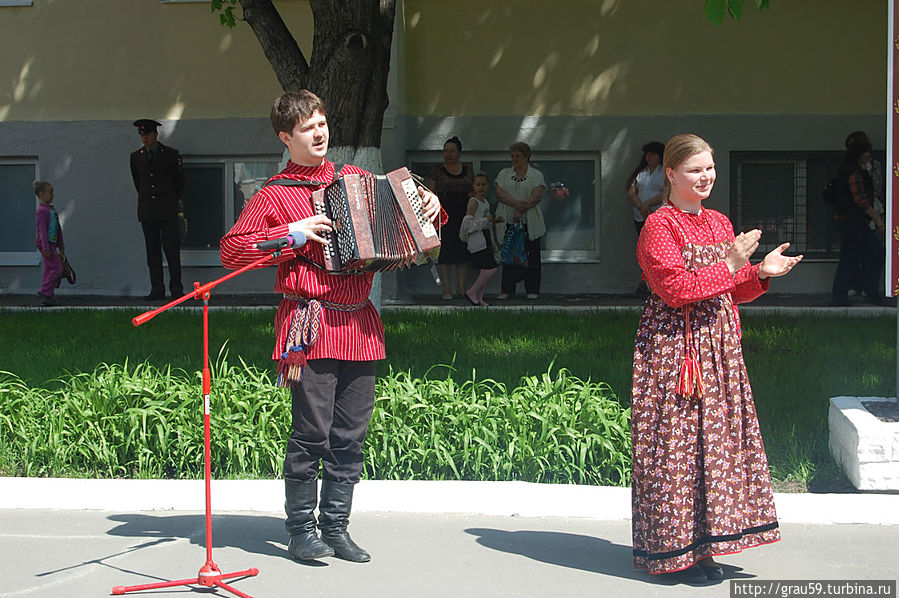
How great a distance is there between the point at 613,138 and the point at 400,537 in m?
10.7

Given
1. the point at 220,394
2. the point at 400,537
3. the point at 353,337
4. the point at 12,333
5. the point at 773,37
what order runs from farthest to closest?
1. the point at 773,37
2. the point at 12,333
3. the point at 220,394
4. the point at 400,537
5. the point at 353,337

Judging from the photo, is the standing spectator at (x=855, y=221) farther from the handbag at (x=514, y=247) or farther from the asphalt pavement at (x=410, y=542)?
the asphalt pavement at (x=410, y=542)

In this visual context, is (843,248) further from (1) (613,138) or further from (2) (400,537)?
(2) (400,537)

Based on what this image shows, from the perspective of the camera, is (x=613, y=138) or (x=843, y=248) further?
(x=613, y=138)

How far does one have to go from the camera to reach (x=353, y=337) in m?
5.10

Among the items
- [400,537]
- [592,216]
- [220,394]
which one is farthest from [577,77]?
[400,537]

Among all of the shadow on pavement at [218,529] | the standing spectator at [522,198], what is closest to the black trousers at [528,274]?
the standing spectator at [522,198]

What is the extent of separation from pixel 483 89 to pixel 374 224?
11.0m

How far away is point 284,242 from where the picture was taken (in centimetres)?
463

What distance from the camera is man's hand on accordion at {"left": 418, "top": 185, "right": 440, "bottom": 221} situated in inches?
197

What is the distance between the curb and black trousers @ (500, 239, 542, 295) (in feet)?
27.2

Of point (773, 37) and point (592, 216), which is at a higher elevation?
point (773, 37)

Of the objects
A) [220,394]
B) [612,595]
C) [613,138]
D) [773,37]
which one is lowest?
[612,595]

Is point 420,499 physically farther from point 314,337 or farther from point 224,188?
point 224,188
